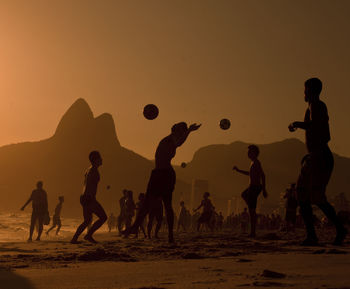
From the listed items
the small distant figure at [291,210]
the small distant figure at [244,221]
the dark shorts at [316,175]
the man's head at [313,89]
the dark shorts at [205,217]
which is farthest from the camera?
the small distant figure at [244,221]

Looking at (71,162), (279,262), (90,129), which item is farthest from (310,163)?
(90,129)

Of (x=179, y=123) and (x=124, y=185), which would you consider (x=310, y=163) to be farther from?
(x=124, y=185)

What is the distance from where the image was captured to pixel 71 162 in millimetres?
171000

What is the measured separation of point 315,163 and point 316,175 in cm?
16

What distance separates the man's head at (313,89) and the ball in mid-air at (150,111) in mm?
3143

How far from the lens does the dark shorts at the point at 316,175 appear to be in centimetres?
655

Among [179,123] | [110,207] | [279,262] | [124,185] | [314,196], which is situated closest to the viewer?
[279,262]

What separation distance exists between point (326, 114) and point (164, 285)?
457 centimetres

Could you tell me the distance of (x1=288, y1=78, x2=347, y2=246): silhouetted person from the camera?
657 centimetres

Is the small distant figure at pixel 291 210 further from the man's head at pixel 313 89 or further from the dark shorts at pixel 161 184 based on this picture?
the man's head at pixel 313 89

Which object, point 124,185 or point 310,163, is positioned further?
point 124,185

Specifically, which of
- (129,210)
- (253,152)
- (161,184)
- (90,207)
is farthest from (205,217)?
(161,184)

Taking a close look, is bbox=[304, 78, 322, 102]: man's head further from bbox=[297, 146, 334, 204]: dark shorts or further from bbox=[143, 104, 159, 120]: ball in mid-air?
bbox=[143, 104, 159, 120]: ball in mid-air

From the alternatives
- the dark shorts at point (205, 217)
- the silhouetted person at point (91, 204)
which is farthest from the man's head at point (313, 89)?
the dark shorts at point (205, 217)
